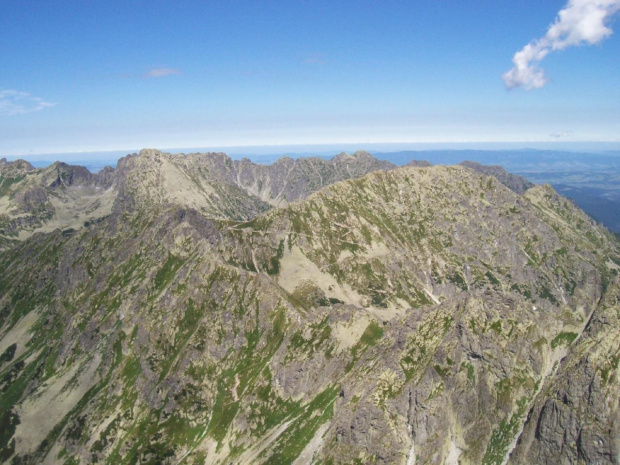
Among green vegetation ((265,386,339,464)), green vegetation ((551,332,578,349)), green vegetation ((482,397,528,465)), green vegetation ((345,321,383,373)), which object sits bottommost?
green vegetation ((265,386,339,464))

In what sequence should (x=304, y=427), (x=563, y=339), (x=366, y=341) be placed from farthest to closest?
(x=366, y=341)
(x=304, y=427)
(x=563, y=339)

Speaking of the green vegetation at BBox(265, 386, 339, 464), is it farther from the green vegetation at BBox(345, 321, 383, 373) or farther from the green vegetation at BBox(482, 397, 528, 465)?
the green vegetation at BBox(482, 397, 528, 465)

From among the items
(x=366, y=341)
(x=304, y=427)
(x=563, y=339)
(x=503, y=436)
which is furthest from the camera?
(x=366, y=341)

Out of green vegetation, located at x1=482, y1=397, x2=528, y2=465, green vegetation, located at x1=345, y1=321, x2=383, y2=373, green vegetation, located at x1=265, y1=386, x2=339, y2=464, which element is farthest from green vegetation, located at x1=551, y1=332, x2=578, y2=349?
green vegetation, located at x1=265, y1=386, x2=339, y2=464

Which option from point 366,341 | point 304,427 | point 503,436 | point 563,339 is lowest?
point 304,427

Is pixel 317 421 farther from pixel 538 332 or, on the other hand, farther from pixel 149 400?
pixel 149 400

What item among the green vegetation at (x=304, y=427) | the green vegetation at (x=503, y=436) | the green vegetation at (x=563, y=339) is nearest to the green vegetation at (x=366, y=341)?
the green vegetation at (x=304, y=427)

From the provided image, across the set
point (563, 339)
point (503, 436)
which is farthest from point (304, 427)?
point (563, 339)

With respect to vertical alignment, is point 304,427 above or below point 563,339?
below

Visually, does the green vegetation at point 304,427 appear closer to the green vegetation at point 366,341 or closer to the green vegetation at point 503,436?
the green vegetation at point 366,341

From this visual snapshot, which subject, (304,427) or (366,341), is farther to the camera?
(366,341)

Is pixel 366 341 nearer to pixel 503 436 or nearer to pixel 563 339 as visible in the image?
pixel 563 339

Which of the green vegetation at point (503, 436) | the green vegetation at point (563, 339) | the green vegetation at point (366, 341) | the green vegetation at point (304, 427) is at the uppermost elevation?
the green vegetation at point (563, 339)
